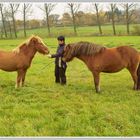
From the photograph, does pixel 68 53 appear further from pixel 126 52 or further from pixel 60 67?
pixel 126 52

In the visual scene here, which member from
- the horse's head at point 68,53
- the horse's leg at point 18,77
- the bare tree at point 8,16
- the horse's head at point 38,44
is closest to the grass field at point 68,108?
the horse's leg at point 18,77

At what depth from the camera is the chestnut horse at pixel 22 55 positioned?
622cm

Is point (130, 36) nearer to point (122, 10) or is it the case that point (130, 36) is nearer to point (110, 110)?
point (122, 10)

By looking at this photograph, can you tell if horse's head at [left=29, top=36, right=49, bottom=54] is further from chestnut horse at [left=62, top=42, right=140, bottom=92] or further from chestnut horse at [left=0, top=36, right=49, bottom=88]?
chestnut horse at [left=62, top=42, right=140, bottom=92]

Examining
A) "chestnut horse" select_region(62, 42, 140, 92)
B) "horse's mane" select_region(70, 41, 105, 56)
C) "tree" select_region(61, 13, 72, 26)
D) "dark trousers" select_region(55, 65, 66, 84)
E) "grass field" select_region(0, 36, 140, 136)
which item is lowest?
"grass field" select_region(0, 36, 140, 136)

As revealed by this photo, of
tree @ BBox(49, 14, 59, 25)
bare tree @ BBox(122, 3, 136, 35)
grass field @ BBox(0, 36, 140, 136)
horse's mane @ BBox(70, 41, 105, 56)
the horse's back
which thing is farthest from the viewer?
tree @ BBox(49, 14, 59, 25)

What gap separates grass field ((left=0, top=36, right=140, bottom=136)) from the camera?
4.14 meters

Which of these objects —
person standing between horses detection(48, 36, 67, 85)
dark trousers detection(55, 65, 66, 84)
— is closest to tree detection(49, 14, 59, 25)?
person standing between horses detection(48, 36, 67, 85)

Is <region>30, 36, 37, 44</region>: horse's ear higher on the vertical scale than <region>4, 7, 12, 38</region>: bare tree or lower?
lower

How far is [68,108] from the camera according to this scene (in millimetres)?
5047

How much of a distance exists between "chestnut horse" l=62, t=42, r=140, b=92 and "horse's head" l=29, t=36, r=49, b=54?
17.8 inches

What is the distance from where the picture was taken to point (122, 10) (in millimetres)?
7617

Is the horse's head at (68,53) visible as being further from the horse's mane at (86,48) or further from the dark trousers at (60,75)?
the dark trousers at (60,75)

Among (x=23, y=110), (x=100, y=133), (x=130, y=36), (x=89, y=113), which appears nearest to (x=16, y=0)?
(x=23, y=110)
